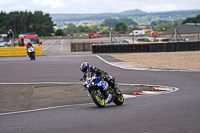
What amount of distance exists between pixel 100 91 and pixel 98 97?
0.26 metres

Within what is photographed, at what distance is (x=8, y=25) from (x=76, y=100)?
186 metres

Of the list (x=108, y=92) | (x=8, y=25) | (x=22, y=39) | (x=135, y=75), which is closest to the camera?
(x=108, y=92)

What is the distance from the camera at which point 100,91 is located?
33.1ft

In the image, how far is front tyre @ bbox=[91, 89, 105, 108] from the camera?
9.70 m

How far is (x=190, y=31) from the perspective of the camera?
80.6 m

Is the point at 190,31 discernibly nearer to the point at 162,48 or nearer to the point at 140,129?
the point at 162,48

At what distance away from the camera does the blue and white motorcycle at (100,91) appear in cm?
977

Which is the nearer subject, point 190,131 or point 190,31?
point 190,131

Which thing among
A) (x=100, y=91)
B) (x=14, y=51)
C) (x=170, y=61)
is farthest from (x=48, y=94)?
(x=14, y=51)

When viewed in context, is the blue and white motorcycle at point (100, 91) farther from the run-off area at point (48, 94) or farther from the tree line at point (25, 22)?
the tree line at point (25, 22)

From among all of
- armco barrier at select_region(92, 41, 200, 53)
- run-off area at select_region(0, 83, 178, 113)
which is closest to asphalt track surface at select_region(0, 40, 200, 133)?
run-off area at select_region(0, 83, 178, 113)

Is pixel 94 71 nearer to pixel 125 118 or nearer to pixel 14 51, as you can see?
pixel 125 118

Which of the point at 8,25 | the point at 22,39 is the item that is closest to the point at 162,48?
the point at 22,39

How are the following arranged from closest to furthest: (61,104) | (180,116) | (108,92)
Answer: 1. (180,116)
2. (108,92)
3. (61,104)
